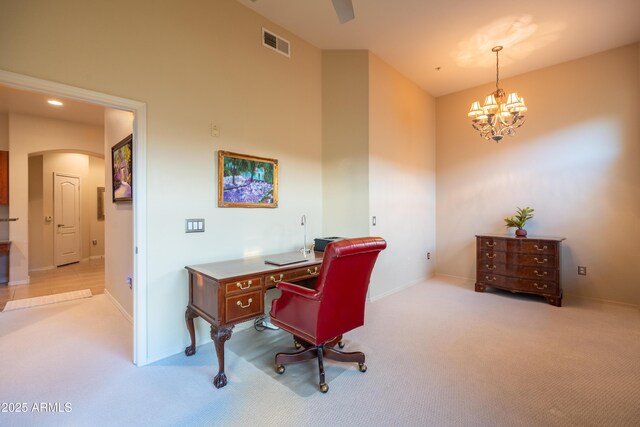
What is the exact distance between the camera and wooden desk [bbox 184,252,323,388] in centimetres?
210

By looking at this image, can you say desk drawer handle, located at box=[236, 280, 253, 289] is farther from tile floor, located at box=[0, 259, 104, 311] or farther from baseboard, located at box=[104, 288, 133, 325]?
tile floor, located at box=[0, 259, 104, 311]

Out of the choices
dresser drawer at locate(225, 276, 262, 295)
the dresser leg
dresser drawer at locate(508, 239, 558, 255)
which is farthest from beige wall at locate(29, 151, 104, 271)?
the dresser leg

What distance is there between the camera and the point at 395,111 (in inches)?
173

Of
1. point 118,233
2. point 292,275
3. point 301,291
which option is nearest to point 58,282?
point 118,233

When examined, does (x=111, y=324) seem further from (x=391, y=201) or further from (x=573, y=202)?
(x=573, y=202)

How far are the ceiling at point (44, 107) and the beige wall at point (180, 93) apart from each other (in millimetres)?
2513

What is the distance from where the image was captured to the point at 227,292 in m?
2.12

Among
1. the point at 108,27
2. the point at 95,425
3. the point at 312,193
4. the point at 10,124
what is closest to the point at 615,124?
the point at 312,193

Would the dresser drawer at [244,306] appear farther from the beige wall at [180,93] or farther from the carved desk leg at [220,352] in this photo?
the beige wall at [180,93]

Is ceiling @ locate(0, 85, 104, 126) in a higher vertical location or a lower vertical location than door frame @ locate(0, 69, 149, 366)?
higher

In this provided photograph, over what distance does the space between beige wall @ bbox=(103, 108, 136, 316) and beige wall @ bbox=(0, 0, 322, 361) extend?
99 cm

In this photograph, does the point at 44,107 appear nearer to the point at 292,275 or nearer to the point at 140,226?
the point at 140,226

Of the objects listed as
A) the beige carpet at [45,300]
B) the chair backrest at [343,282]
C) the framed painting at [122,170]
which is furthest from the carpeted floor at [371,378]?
the framed painting at [122,170]

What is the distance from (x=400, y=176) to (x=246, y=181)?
8.39 feet
